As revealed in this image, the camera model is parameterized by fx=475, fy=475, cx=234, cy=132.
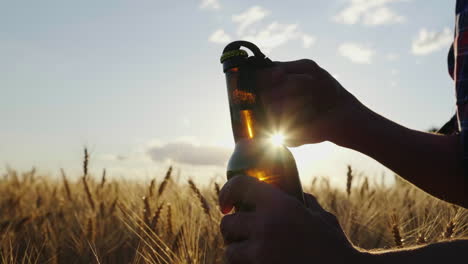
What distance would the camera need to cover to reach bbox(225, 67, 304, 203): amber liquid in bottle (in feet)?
3.54

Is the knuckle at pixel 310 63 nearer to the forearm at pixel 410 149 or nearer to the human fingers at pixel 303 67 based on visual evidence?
the human fingers at pixel 303 67

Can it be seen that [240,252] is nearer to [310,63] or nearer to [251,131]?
[251,131]

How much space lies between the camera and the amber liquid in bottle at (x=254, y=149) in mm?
1080

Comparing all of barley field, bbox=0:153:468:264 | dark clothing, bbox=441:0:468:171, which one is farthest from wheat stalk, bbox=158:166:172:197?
dark clothing, bbox=441:0:468:171

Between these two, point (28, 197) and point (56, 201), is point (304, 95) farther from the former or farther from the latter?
point (28, 197)

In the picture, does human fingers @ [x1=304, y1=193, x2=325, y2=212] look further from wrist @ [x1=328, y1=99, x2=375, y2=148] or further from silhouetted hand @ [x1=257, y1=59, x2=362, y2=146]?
wrist @ [x1=328, y1=99, x2=375, y2=148]

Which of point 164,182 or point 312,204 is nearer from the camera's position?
point 312,204

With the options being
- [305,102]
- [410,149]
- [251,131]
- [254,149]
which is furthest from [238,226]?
[410,149]

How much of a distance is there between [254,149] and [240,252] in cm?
28

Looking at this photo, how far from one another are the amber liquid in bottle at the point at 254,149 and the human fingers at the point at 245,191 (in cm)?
15

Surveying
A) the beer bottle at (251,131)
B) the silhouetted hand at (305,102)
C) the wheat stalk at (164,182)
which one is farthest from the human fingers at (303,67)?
the wheat stalk at (164,182)

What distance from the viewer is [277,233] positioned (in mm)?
887

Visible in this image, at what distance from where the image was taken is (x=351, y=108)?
1.65 metres

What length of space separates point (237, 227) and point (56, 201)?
131 inches
